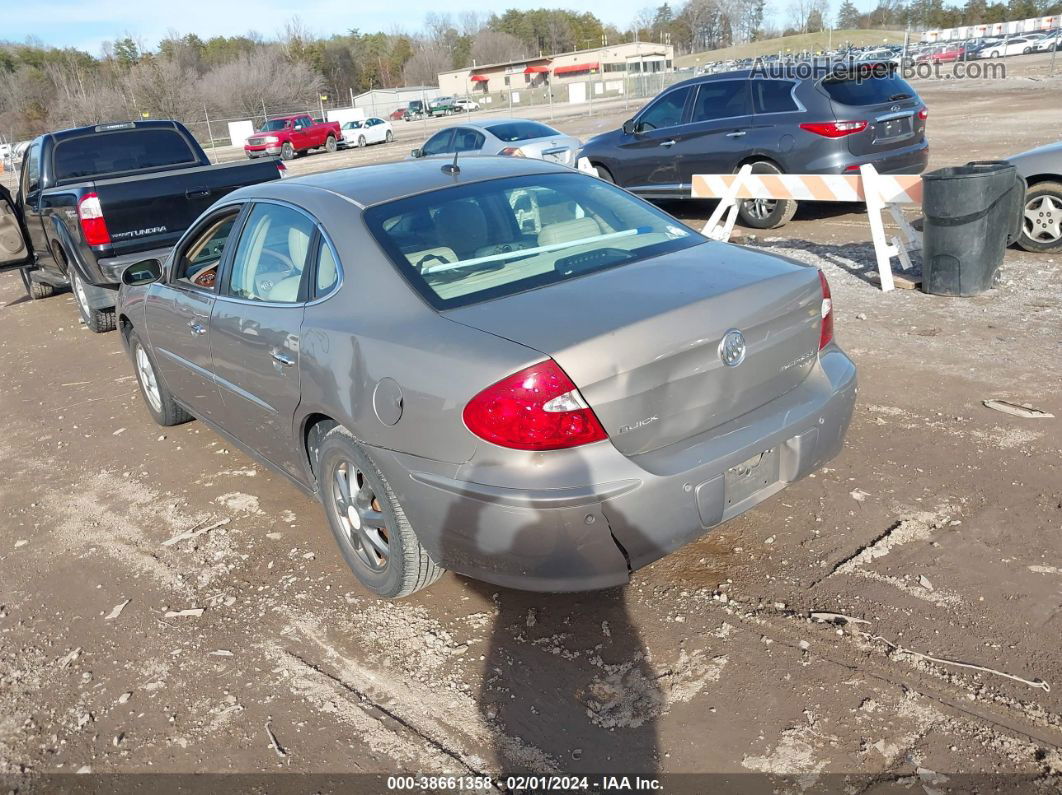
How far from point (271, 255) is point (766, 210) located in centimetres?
787

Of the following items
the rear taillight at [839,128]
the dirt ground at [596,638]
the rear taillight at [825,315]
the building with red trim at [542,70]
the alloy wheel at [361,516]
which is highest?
the building with red trim at [542,70]

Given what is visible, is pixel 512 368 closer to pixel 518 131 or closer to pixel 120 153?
pixel 120 153

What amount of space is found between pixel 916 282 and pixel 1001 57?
5966 cm

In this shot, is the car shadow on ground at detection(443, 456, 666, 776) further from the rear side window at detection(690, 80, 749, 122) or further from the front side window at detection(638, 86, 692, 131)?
the front side window at detection(638, 86, 692, 131)

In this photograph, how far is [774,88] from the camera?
10586mm

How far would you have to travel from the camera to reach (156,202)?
7.95 meters

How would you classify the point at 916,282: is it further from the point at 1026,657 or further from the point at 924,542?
the point at 1026,657

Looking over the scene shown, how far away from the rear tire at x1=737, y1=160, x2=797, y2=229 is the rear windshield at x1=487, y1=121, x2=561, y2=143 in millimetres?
5908

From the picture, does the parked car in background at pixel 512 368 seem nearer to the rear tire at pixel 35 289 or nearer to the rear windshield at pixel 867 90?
the rear windshield at pixel 867 90

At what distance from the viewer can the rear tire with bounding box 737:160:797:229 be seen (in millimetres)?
10492

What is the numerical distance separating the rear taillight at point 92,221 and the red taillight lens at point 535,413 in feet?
20.8

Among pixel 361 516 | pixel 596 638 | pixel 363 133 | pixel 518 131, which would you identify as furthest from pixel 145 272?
pixel 363 133

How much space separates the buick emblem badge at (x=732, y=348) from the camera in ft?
10.1

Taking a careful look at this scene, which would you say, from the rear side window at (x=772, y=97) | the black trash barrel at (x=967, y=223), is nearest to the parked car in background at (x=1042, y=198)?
the black trash barrel at (x=967, y=223)
